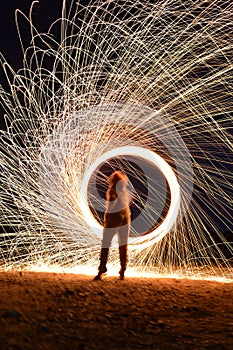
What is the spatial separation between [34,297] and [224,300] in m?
2.49

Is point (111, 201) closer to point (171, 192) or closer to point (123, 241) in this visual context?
point (123, 241)

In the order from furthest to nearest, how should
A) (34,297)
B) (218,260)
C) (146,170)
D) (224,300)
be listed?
(218,260) → (146,170) → (224,300) → (34,297)

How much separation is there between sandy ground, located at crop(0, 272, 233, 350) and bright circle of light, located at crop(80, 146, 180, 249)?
1.50 metres

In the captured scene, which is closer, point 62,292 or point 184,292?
point 62,292

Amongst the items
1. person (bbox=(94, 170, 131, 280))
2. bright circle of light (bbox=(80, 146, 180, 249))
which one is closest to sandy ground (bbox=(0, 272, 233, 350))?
person (bbox=(94, 170, 131, 280))

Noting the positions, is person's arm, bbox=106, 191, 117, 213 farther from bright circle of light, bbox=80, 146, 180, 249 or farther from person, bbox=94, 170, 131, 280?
bright circle of light, bbox=80, 146, 180, 249

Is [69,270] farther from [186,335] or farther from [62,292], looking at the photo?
[186,335]

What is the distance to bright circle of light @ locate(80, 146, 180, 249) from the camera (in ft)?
32.0

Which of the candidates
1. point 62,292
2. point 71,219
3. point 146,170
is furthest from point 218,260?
point 62,292

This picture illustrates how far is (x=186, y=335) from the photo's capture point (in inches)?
221

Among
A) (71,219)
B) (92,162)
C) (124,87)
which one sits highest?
(124,87)

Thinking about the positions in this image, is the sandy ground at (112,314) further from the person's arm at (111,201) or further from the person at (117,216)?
the person's arm at (111,201)

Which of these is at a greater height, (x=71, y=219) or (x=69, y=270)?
(x=71, y=219)

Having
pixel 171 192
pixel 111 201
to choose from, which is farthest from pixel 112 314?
pixel 171 192
